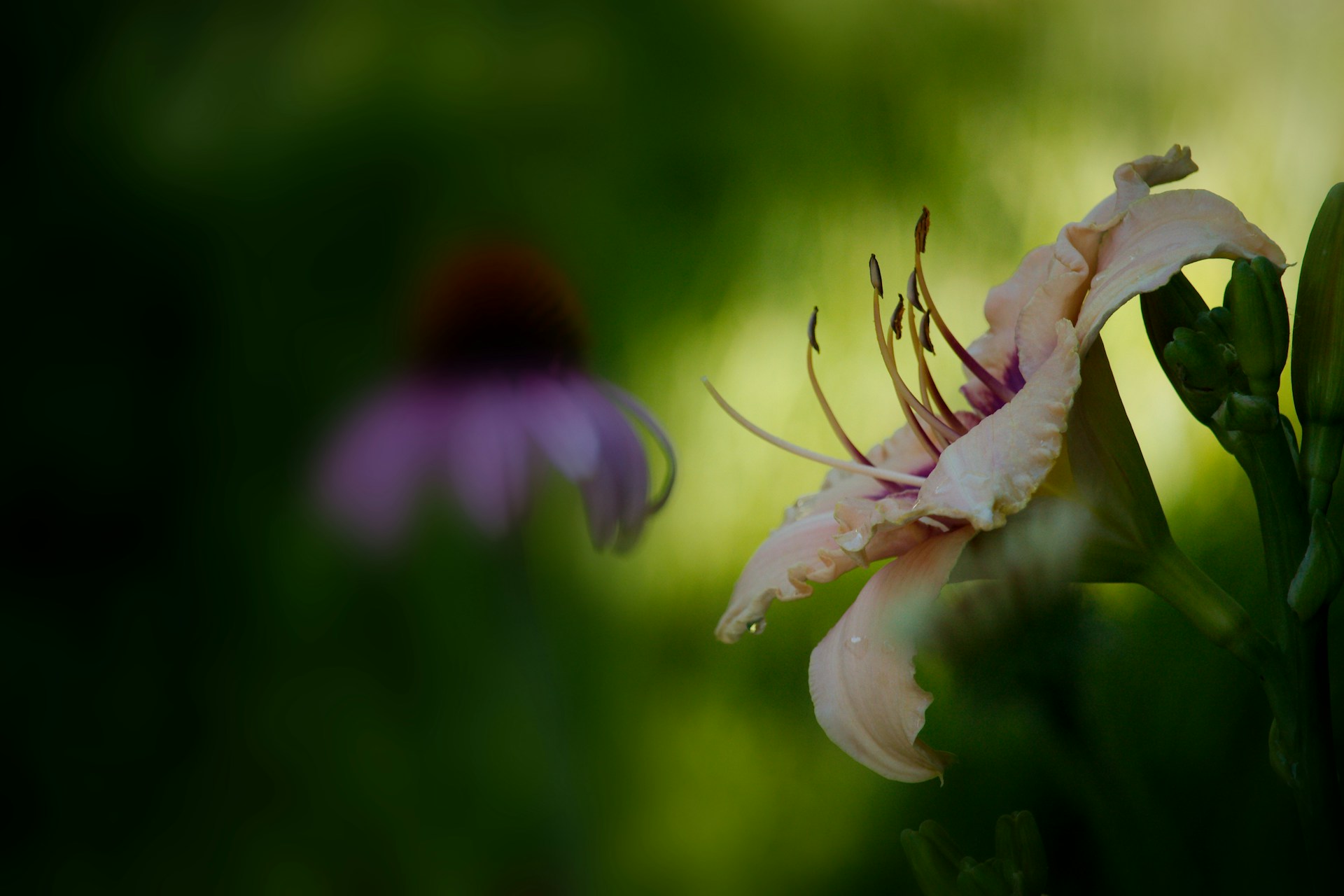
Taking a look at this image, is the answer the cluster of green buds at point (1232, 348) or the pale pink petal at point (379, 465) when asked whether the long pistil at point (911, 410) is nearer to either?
the cluster of green buds at point (1232, 348)

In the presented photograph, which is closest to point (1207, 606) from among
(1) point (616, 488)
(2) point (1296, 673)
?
(2) point (1296, 673)

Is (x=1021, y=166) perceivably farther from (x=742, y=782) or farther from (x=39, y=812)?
(x=39, y=812)

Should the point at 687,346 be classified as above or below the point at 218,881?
above

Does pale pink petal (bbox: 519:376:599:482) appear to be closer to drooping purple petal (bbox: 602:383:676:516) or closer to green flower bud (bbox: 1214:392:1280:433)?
drooping purple petal (bbox: 602:383:676:516)

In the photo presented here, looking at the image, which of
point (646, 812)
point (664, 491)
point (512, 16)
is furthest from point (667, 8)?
point (646, 812)

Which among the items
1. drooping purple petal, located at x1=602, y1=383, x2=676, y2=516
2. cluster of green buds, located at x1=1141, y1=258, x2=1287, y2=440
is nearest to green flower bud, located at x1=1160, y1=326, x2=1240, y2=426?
cluster of green buds, located at x1=1141, y1=258, x2=1287, y2=440
